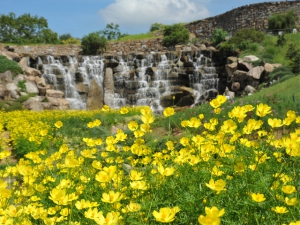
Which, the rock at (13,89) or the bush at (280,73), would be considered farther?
the rock at (13,89)

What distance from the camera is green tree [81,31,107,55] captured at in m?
27.2

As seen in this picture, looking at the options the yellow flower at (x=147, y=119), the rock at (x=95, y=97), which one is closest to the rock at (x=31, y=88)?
A: the rock at (x=95, y=97)

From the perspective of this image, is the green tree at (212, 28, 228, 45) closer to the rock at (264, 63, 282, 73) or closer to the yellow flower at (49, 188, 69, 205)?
the rock at (264, 63, 282, 73)

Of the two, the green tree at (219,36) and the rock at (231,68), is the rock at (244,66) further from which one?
the green tree at (219,36)

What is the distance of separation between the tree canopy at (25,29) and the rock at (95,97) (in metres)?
25.0

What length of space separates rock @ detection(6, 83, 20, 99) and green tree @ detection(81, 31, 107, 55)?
1046 cm

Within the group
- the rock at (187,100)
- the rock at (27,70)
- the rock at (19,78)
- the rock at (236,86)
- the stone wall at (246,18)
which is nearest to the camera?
the rock at (236,86)

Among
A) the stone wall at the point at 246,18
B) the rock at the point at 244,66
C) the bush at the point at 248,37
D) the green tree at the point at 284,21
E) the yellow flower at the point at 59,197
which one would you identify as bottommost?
the yellow flower at the point at 59,197

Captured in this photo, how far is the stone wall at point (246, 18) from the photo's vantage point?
2638cm

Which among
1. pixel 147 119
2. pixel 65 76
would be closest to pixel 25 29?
pixel 65 76

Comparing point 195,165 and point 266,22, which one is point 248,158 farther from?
point 266,22

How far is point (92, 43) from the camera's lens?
27391mm

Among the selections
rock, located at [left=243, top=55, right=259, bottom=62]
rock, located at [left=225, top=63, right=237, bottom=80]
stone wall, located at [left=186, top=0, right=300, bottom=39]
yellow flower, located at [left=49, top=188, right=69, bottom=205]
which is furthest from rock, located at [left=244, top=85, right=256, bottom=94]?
yellow flower, located at [left=49, top=188, right=69, bottom=205]

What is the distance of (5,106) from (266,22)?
19379 millimetres
